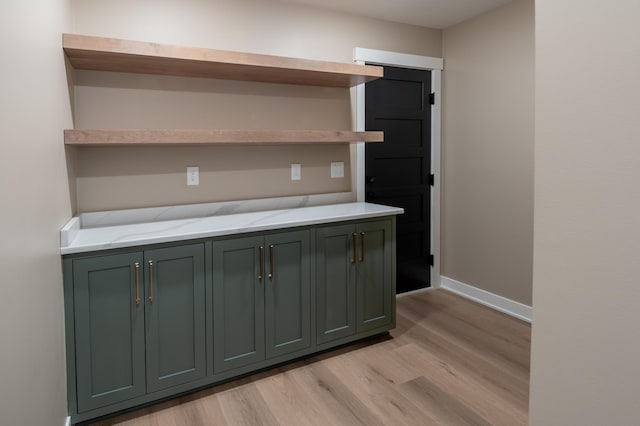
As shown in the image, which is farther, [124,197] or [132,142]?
[124,197]

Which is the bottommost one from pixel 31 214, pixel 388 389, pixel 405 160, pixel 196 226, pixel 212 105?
pixel 388 389

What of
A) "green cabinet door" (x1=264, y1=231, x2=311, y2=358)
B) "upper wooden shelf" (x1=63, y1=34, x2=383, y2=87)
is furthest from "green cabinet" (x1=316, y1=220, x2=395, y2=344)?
"upper wooden shelf" (x1=63, y1=34, x2=383, y2=87)

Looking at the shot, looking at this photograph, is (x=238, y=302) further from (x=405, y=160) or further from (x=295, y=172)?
(x=405, y=160)

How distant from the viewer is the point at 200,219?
2781 mm

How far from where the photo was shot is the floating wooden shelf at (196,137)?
88.1 inches

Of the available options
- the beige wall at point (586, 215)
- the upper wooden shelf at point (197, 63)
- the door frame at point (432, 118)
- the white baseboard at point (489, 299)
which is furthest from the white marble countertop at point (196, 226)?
the beige wall at point (586, 215)

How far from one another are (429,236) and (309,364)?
1971 mm

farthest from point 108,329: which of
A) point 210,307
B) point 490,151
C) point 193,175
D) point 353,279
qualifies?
point 490,151

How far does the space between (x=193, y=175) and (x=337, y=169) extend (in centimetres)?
119

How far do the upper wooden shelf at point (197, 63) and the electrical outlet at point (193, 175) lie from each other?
2.01 feet

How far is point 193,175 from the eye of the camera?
2.89m

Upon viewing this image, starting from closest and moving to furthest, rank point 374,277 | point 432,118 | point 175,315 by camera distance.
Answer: point 175,315
point 374,277
point 432,118

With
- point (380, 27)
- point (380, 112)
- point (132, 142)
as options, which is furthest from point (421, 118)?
point (132, 142)

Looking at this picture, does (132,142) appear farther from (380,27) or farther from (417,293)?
(417,293)
